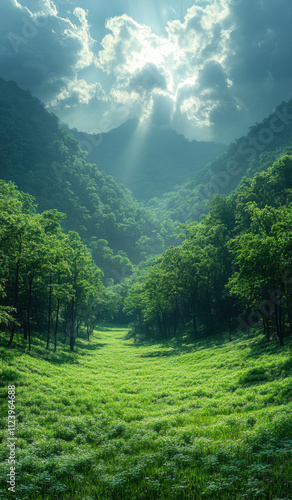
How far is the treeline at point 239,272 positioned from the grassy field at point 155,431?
5757mm

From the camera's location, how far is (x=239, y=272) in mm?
34969

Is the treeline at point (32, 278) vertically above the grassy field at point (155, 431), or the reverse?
the treeline at point (32, 278)

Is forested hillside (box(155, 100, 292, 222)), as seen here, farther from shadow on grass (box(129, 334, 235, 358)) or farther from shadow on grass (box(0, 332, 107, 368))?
shadow on grass (box(0, 332, 107, 368))

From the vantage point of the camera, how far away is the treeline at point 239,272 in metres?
23.3

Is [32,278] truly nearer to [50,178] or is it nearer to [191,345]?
[191,345]

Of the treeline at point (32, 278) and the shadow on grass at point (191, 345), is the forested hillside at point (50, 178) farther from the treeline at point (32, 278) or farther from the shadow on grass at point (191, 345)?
the shadow on grass at point (191, 345)

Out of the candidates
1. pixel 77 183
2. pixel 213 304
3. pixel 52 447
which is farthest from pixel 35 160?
pixel 52 447

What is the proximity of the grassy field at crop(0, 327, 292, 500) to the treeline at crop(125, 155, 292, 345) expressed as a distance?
5.76 meters

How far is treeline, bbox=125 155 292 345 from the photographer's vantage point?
23.3m

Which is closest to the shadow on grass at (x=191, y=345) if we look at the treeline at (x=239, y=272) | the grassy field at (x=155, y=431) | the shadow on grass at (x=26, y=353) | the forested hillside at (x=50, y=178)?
the treeline at (x=239, y=272)

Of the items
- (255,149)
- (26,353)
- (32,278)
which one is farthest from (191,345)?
(255,149)

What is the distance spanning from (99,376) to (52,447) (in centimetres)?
1675

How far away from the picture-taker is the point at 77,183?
654 ft

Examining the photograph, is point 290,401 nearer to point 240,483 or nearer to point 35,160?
point 240,483
